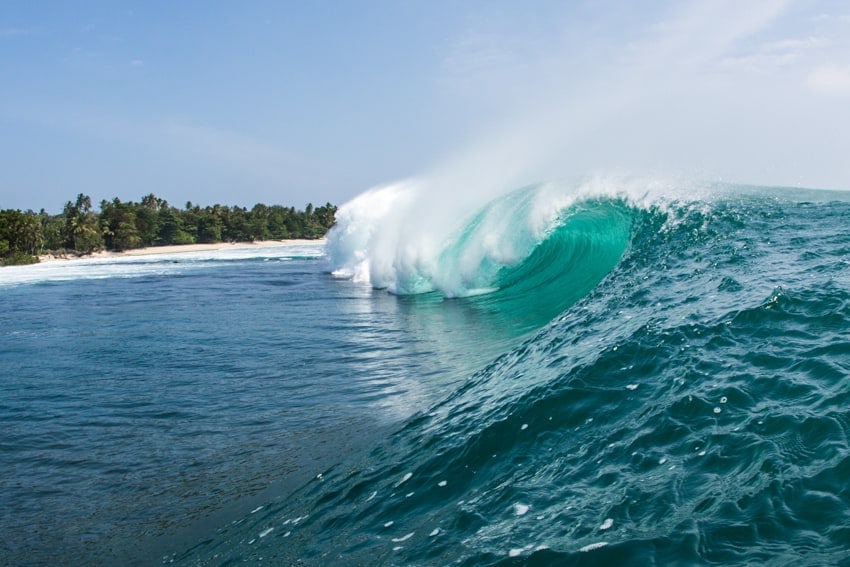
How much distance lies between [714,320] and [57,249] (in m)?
82.5

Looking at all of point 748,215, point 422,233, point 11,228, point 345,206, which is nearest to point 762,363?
point 748,215

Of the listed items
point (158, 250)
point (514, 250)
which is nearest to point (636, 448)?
point (514, 250)

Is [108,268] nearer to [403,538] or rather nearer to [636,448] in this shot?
[403,538]

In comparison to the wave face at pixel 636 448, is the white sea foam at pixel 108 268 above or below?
above

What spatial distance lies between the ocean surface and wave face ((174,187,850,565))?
0.02 meters

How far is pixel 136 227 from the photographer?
89562 mm

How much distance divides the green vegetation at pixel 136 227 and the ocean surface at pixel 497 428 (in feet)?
191

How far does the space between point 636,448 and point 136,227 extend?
309ft

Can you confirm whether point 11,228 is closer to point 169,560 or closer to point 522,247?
point 522,247

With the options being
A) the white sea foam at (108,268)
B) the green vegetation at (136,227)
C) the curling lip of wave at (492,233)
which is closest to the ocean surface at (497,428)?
the curling lip of wave at (492,233)

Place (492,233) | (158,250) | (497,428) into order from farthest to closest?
1. (158,250)
2. (492,233)
3. (497,428)

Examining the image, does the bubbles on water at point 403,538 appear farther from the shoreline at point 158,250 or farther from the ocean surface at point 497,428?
the shoreline at point 158,250

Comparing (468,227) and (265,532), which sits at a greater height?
(468,227)

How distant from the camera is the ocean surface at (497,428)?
3770 mm
